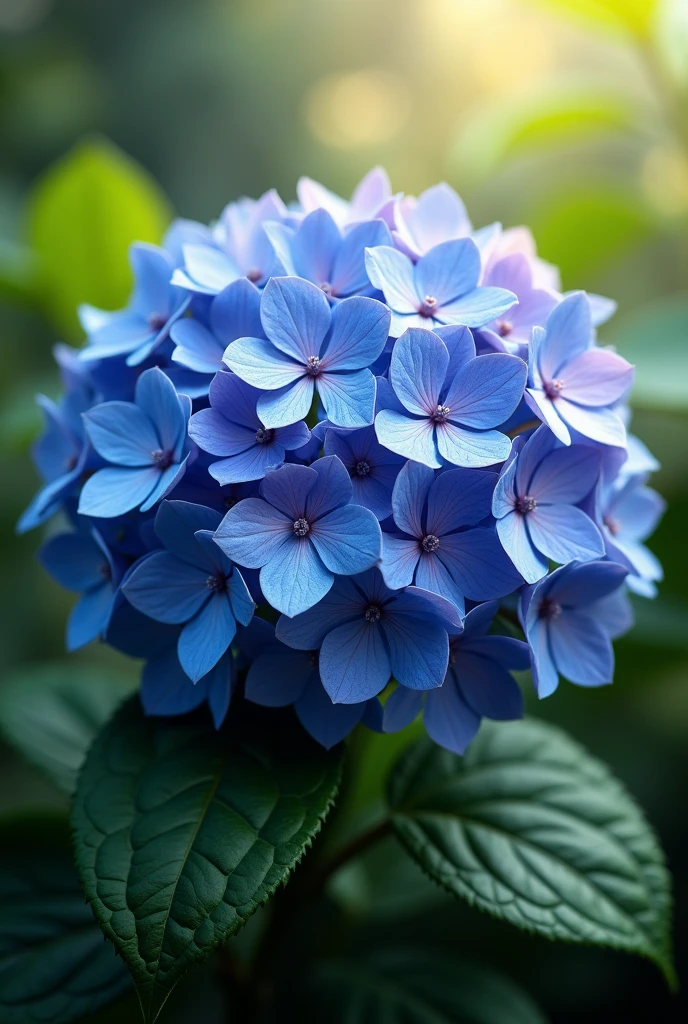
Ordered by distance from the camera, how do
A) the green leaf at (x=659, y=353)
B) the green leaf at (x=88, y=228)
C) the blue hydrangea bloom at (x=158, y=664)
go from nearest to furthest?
the blue hydrangea bloom at (x=158, y=664) → the green leaf at (x=659, y=353) → the green leaf at (x=88, y=228)

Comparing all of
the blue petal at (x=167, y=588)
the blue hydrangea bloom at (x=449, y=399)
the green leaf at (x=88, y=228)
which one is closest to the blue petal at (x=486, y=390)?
the blue hydrangea bloom at (x=449, y=399)

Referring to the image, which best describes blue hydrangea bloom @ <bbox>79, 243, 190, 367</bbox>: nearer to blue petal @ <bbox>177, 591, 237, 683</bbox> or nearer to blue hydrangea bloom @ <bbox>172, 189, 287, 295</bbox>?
blue hydrangea bloom @ <bbox>172, 189, 287, 295</bbox>

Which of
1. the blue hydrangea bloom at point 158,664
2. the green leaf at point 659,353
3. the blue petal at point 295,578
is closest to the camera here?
the blue petal at point 295,578

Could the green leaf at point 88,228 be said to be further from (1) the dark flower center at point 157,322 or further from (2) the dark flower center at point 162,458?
(2) the dark flower center at point 162,458

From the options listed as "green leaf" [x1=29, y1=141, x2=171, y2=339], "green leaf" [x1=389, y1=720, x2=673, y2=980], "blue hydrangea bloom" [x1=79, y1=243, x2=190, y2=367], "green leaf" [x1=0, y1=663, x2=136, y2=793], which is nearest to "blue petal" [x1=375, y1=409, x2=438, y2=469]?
"blue hydrangea bloom" [x1=79, y1=243, x2=190, y2=367]

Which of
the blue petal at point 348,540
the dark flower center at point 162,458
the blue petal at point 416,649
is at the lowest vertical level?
the blue petal at point 416,649

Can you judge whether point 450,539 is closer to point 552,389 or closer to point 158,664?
point 552,389

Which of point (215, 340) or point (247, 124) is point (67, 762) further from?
point (247, 124)
